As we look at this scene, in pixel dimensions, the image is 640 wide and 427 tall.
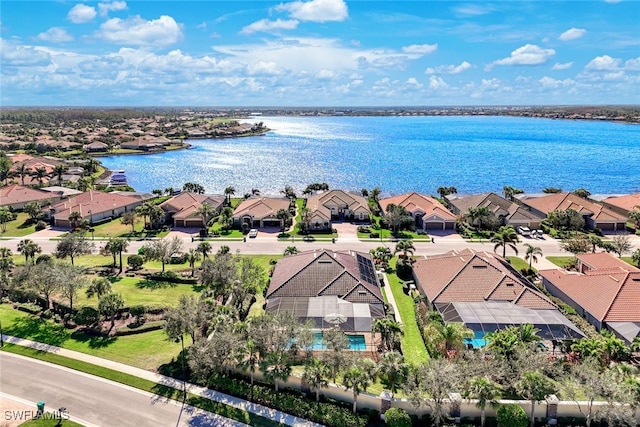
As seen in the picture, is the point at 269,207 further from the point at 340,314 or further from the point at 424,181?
the point at 424,181

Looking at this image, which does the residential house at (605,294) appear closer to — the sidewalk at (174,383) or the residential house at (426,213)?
the residential house at (426,213)

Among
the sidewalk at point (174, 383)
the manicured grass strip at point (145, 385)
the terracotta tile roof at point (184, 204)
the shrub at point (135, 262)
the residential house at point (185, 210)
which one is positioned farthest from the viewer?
the terracotta tile roof at point (184, 204)

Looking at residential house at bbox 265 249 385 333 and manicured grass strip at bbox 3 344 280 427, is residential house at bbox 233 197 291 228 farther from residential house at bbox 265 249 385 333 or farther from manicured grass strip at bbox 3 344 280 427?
manicured grass strip at bbox 3 344 280 427

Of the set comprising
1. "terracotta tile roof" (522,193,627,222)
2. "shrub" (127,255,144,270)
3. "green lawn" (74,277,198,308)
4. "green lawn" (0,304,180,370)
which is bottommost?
"green lawn" (0,304,180,370)

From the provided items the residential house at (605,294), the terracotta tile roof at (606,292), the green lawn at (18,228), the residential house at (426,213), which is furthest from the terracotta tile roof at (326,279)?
the green lawn at (18,228)

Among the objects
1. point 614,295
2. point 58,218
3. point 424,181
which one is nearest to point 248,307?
point 614,295

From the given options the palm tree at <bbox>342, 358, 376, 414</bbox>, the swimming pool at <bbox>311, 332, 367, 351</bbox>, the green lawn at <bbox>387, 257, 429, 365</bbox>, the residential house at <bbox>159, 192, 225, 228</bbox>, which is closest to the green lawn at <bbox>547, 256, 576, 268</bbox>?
the green lawn at <bbox>387, 257, 429, 365</bbox>
